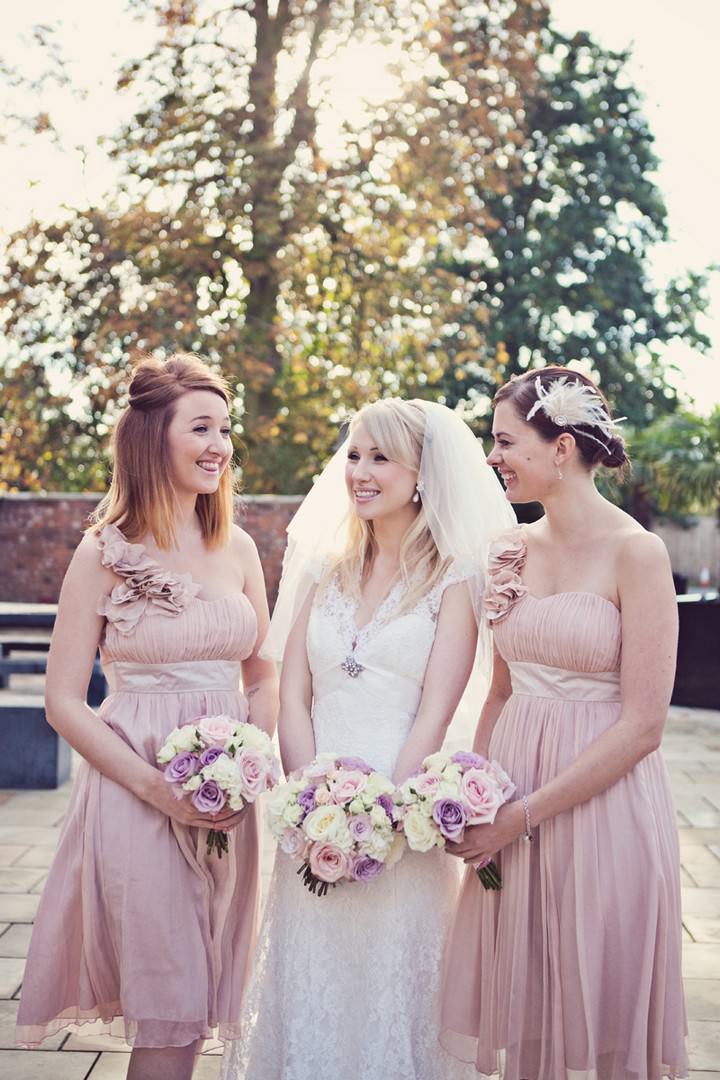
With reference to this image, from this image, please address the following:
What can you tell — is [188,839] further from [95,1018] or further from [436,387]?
[436,387]

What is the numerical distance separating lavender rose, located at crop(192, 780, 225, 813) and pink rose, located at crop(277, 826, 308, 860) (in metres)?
0.18

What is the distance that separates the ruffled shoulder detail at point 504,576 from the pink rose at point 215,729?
73cm

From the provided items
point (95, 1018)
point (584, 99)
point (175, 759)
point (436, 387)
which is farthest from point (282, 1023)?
point (584, 99)

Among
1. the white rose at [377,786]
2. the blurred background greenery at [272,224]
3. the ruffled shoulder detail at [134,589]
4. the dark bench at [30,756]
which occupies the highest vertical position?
the blurred background greenery at [272,224]

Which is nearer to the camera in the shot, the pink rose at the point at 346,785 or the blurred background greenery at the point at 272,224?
the pink rose at the point at 346,785

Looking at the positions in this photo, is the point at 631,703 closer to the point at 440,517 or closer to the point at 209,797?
the point at 440,517

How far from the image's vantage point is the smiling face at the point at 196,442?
3.19 m

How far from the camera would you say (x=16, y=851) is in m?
5.99

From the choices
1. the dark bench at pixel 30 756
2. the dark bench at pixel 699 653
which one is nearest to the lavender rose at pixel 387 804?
the dark bench at pixel 30 756

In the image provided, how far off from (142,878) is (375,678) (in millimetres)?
808

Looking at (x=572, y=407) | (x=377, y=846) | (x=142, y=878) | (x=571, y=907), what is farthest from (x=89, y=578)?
(x=571, y=907)

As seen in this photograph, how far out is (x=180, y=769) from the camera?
292 cm

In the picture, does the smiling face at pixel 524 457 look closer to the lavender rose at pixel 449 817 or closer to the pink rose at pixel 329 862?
the lavender rose at pixel 449 817

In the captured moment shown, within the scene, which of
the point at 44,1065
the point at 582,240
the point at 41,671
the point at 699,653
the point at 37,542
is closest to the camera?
the point at 44,1065
